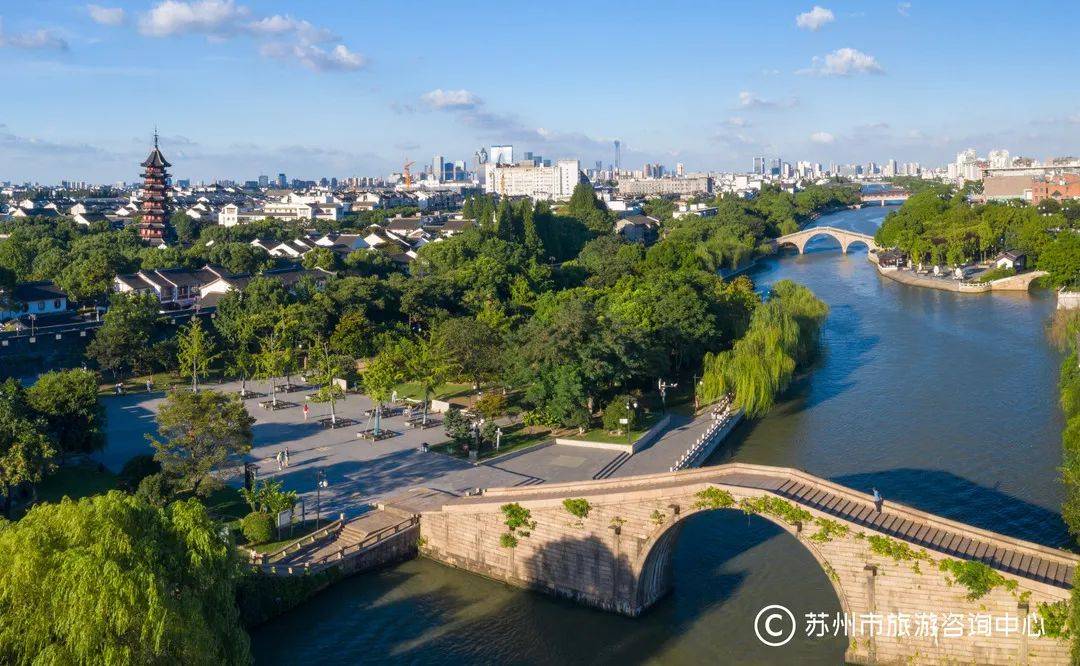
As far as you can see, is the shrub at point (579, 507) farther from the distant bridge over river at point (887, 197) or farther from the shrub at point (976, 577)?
the distant bridge over river at point (887, 197)

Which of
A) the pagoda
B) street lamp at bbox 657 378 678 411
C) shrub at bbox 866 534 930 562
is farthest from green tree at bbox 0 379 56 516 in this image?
the pagoda

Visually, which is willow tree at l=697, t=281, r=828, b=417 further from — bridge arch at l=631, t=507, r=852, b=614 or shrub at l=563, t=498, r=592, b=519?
shrub at l=563, t=498, r=592, b=519

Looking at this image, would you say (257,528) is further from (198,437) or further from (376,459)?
(376,459)

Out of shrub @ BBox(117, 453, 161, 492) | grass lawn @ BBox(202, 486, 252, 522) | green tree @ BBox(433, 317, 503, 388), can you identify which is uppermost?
green tree @ BBox(433, 317, 503, 388)

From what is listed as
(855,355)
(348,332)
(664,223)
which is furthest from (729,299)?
(664,223)

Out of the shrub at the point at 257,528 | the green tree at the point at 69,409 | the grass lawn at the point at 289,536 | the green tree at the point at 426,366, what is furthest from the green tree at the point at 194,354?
the shrub at the point at 257,528

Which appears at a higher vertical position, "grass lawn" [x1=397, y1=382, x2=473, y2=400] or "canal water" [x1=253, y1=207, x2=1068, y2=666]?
"grass lawn" [x1=397, y1=382, x2=473, y2=400]

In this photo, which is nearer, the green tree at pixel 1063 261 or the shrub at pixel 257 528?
the shrub at pixel 257 528
